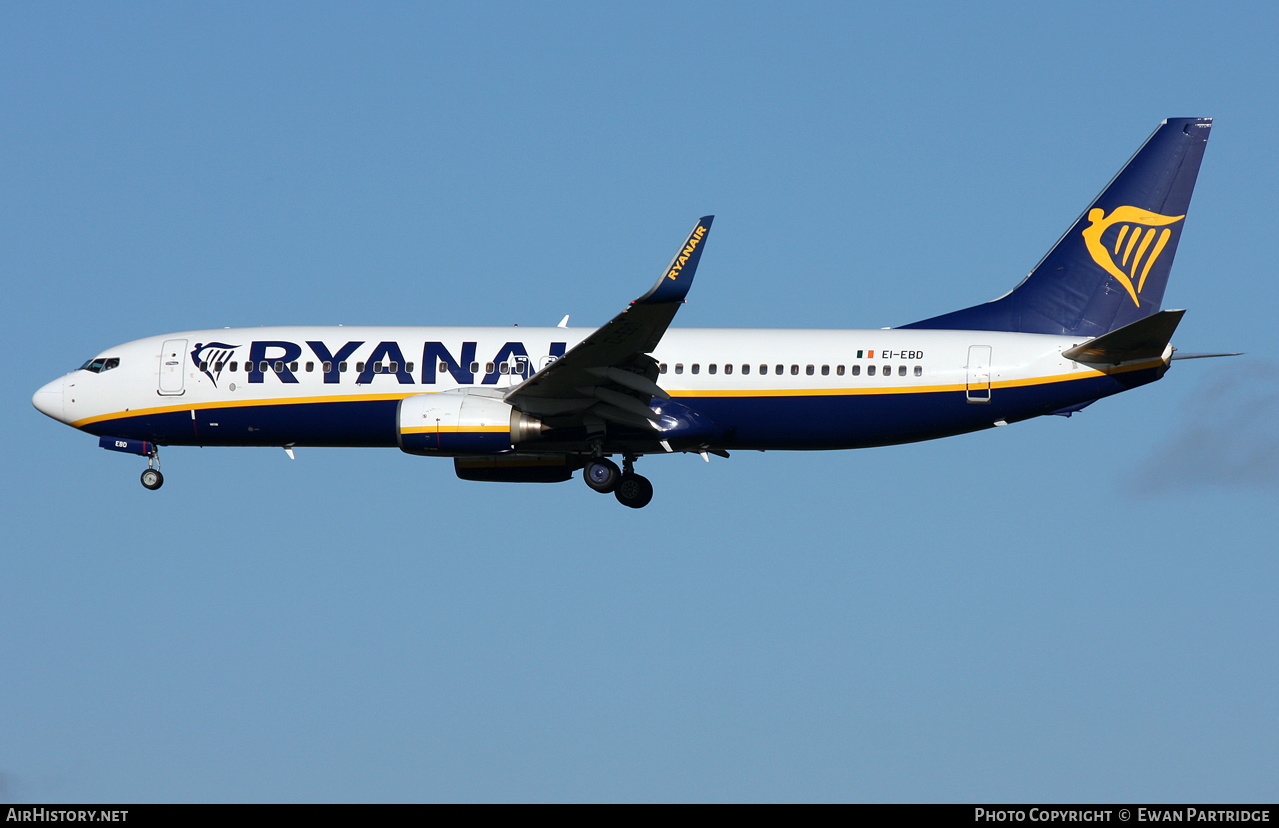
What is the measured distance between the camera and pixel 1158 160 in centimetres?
4391

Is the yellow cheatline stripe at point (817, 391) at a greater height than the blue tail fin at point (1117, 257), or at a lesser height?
lesser

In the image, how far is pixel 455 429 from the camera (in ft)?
130

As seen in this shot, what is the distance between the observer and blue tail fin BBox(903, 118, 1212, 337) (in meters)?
43.3

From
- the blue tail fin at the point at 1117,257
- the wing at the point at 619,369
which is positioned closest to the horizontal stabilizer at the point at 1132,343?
the blue tail fin at the point at 1117,257

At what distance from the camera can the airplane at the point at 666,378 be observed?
40.1m

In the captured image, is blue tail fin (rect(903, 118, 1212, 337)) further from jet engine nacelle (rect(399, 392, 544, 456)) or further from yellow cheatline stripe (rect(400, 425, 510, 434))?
yellow cheatline stripe (rect(400, 425, 510, 434))

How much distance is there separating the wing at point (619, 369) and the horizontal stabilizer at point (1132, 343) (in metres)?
10.2

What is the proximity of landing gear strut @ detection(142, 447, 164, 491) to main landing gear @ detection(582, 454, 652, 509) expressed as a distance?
1161 cm

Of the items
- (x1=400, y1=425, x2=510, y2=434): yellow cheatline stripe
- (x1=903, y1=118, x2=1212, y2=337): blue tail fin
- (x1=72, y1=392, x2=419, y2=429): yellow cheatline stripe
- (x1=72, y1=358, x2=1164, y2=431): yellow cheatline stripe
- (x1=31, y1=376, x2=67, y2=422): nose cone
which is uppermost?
(x1=903, y1=118, x2=1212, y2=337): blue tail fin

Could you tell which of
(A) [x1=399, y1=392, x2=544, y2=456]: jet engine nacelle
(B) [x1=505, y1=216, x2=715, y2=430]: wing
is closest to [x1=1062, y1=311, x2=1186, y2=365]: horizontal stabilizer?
(B) [x1=505, y1=216, x2=715, y2=430]: wing

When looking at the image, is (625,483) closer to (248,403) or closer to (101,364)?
(248,403)

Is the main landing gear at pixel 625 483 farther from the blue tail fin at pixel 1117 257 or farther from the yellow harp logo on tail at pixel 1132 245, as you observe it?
the yellow harp logo on tail at pixel 1132 245

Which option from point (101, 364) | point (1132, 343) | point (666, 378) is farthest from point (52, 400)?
point (1132, 343)
